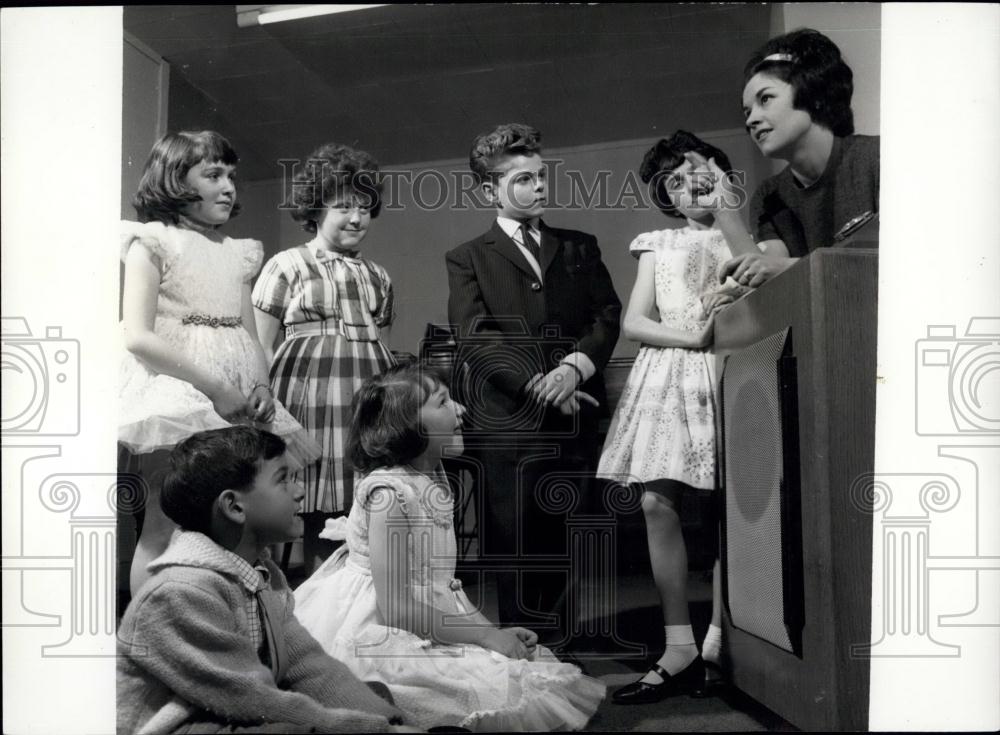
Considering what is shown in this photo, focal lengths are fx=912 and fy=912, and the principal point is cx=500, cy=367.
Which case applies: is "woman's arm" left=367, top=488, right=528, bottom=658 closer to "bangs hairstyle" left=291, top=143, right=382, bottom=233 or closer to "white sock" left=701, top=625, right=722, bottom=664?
"white sock" left=701, top=625, right=722, bottom=664

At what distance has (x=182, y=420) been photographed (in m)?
2.01

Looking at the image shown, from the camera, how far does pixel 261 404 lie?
2.03 meters

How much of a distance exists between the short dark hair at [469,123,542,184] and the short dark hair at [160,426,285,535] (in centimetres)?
76

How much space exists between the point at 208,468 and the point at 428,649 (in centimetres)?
61

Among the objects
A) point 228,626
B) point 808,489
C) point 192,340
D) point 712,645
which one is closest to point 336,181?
point 192,340

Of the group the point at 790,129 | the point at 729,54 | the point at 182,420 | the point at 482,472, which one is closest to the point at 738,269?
the point at 790,129

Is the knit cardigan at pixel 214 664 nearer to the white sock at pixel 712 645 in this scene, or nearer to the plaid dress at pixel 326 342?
the plaid dress at pixel 326 342

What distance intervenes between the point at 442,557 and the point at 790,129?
1.24 meters

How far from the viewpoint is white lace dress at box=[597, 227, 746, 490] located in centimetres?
202

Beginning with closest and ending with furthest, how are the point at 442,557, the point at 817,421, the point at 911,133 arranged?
the point at 817,421
the point at 442,557
the point at 911,133

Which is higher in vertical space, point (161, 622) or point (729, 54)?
point (729, 54)

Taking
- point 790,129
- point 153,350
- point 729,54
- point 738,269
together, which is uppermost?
point 729,54

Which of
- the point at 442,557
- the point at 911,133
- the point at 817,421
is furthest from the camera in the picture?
the point at 911,133

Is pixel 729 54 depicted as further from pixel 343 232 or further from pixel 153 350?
pixel 153 350
